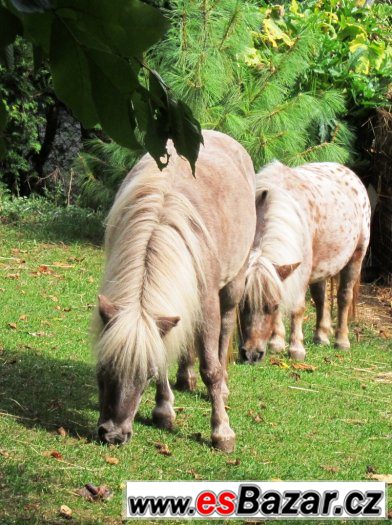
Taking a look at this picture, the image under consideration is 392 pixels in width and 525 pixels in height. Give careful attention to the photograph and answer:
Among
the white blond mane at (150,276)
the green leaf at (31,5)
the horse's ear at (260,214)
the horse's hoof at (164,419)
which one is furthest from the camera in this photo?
the horse's ear at (260,214)

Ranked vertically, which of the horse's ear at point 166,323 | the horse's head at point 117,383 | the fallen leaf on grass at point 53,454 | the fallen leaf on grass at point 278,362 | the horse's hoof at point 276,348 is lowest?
the horse's hoof at point 276,348

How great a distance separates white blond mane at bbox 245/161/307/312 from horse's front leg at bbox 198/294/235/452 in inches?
75.2

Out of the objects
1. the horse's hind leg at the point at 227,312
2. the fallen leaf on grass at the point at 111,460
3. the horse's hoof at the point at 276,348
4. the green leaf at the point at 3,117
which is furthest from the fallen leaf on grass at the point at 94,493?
the horse's hoof at the point at 276,348

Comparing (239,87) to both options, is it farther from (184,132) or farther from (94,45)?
(94,45)

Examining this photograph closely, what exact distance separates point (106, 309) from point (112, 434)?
0.64 m

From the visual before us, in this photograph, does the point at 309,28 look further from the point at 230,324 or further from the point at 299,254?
the point at 230,324

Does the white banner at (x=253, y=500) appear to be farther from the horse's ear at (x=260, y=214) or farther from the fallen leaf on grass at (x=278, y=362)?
the horse's ear at (x=260, y=214)

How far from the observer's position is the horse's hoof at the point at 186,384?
613 centimetres

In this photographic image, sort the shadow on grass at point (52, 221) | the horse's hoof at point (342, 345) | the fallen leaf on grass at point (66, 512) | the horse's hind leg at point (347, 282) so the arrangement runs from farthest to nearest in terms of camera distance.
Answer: the shadow on grass at point (52, 221), the horse's hind leg at point (347, 282), the horse's hoof at point (342, 345), the fallen leaf on grass at point (66, 512)

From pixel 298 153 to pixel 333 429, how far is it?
192 inches

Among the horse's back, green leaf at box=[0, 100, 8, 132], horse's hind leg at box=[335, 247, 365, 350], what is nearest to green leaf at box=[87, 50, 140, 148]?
green leaf at box=[0, 100, 8, 132]

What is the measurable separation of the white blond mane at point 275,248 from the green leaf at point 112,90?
17.6ft

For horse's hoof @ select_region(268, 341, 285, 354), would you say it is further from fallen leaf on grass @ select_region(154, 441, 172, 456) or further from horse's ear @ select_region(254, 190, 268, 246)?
fallen leaf on grass @ select_region(154, 441, 172, 456)

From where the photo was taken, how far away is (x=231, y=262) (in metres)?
5.39
